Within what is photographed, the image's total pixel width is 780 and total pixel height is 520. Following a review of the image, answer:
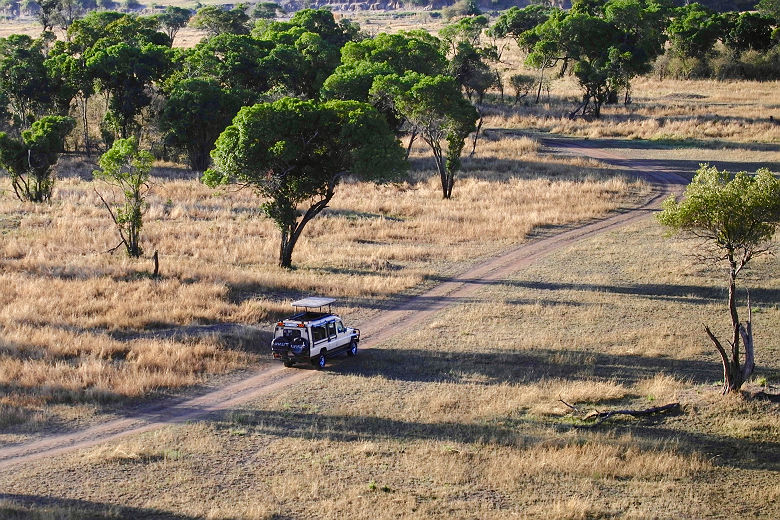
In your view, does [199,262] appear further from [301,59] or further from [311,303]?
[301,59]

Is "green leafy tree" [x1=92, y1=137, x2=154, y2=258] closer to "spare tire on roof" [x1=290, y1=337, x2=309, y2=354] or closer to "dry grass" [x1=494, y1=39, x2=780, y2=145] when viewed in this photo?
"spare tire on roof" [x1=290, y1=337, x2=309, y2=354]

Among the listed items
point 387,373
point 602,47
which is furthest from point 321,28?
point 387,373

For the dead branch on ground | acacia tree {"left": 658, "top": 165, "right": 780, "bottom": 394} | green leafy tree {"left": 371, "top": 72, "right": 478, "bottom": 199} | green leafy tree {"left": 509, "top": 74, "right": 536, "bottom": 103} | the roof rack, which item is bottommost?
the dead branch on ground

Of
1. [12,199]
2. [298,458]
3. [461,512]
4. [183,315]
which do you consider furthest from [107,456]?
[12,199]

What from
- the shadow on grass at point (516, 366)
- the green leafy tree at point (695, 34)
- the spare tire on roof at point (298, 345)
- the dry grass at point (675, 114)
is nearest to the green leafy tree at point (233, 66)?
the dry grass at point (675, 114)

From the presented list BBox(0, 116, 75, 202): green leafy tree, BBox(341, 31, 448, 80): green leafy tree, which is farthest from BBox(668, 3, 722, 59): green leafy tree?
BBox(0, 116, 75, 202): green leafy tree

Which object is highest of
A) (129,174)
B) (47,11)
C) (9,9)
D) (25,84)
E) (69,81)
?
(9,9)
